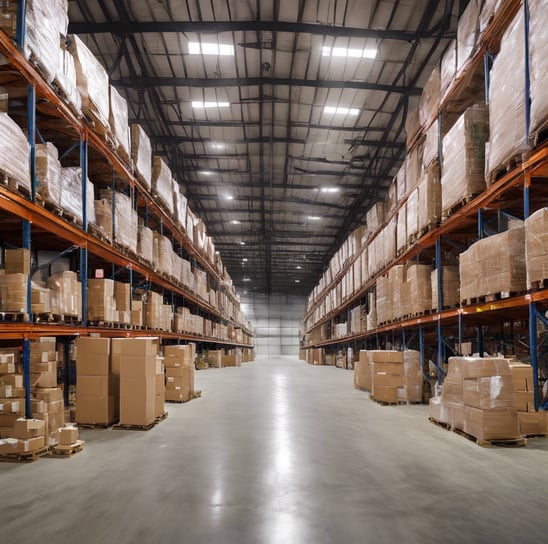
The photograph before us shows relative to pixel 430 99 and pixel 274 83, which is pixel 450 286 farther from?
pixel 274 83

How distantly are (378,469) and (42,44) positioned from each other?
5.80 meters

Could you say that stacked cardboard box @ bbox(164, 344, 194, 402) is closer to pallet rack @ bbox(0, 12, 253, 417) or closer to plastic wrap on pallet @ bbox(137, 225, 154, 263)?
pallet rack @ bbox(0, 12, 253, 417)

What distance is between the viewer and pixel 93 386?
5.59 m

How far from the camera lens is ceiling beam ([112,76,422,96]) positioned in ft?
35.9

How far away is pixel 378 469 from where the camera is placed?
12.6 feet

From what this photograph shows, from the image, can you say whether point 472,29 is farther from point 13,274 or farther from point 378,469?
point 13,274

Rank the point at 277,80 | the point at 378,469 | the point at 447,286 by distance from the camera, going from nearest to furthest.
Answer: the point at 378,469
the point at 447,286
the point at 277,80

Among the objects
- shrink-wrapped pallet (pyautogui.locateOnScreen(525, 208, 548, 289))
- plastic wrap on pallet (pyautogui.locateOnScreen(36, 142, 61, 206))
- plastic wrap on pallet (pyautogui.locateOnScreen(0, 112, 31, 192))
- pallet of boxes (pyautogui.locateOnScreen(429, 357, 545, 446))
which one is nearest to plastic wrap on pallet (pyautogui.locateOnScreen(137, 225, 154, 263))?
plastic wrap on pallet (pyautogui.locateOnScreen(36, 142, 61, 206))

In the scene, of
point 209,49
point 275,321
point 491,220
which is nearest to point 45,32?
point 209,49

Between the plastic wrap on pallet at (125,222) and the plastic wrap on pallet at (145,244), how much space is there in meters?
0.52

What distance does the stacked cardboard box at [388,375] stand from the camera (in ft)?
25.4

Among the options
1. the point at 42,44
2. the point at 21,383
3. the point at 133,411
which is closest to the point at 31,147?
the point at 42,44

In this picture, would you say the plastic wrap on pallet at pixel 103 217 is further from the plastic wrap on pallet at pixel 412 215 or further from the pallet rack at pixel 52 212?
the plastic wrap on pallet at pixel 412 215

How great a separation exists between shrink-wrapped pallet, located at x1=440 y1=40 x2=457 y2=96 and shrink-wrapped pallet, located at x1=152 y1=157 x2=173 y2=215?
19.0ft
